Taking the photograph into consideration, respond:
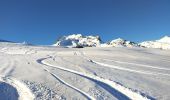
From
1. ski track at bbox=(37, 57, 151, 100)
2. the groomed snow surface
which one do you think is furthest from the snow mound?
ski track at bbox=(37, 57, 151, 100)

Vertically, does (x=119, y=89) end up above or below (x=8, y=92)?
below

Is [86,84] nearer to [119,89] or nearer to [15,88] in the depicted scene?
[119,89]

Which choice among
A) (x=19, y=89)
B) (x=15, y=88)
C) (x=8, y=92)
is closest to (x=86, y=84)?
(x=19, y=89)

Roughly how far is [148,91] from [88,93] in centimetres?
301

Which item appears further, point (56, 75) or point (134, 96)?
point (56, 75)

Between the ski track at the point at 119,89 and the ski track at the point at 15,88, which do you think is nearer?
the ski track at the point at 15,88

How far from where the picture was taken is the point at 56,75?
1764 cm

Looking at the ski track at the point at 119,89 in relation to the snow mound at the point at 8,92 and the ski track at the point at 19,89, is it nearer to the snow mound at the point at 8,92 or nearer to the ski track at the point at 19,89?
the ski track at the point at 19,89

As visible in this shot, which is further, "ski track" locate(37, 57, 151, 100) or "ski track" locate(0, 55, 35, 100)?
"ski track" locate(37, 57, 151, 100)

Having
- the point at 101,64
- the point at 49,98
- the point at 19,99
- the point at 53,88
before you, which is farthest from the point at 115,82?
the point at 101,64

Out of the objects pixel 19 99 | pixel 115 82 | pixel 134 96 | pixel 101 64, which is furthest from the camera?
pixel 101 64

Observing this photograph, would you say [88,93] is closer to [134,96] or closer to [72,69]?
[134,96]

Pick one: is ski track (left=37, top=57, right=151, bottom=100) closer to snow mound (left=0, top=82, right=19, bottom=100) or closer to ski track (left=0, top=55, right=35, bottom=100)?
ski track (left=0, top=55, right=35, bottom=100)

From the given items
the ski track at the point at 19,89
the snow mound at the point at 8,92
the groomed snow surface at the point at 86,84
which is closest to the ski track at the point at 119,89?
the groomed snow surface at the point at 86,84
